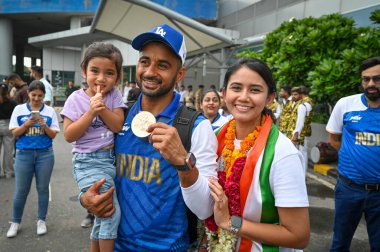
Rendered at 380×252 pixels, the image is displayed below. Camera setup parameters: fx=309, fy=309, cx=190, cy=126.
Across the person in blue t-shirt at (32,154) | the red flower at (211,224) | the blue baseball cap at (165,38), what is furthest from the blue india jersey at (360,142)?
the person in blue t-shirt at (32,154)

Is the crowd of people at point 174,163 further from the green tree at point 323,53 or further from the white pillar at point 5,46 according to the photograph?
the white pillar at point 5,46

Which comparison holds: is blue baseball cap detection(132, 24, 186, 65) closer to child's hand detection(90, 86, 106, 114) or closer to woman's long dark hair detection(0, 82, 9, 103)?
child's hand detection(90, 86, 106, 114)

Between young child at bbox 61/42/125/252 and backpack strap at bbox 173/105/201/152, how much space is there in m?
0.39

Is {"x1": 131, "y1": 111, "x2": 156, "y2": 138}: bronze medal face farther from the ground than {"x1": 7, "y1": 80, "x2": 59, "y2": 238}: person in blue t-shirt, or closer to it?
farther from the ground

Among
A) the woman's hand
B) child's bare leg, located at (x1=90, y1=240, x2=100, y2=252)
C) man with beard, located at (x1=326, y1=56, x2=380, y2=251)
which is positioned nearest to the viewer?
the woman's hand

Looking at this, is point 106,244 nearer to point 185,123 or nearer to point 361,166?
point 185,123

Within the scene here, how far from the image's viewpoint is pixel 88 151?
6.10ft

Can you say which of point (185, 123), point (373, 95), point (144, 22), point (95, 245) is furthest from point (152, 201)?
point (144, 22)

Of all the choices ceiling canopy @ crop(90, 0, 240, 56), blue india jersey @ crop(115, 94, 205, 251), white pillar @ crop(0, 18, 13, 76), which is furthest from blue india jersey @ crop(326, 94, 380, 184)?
white pillar @ crop(0, 18, 13, 76)

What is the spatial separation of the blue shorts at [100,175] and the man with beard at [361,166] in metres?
2.46

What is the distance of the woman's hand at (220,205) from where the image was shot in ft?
4.91

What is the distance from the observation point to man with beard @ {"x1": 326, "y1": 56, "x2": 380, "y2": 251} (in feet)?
9.86

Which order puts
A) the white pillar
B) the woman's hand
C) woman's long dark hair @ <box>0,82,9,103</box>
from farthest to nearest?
the white pillar, woman's long dark hair @ <box>0,82,9,103</box>, the woman's hand

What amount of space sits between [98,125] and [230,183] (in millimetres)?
854
